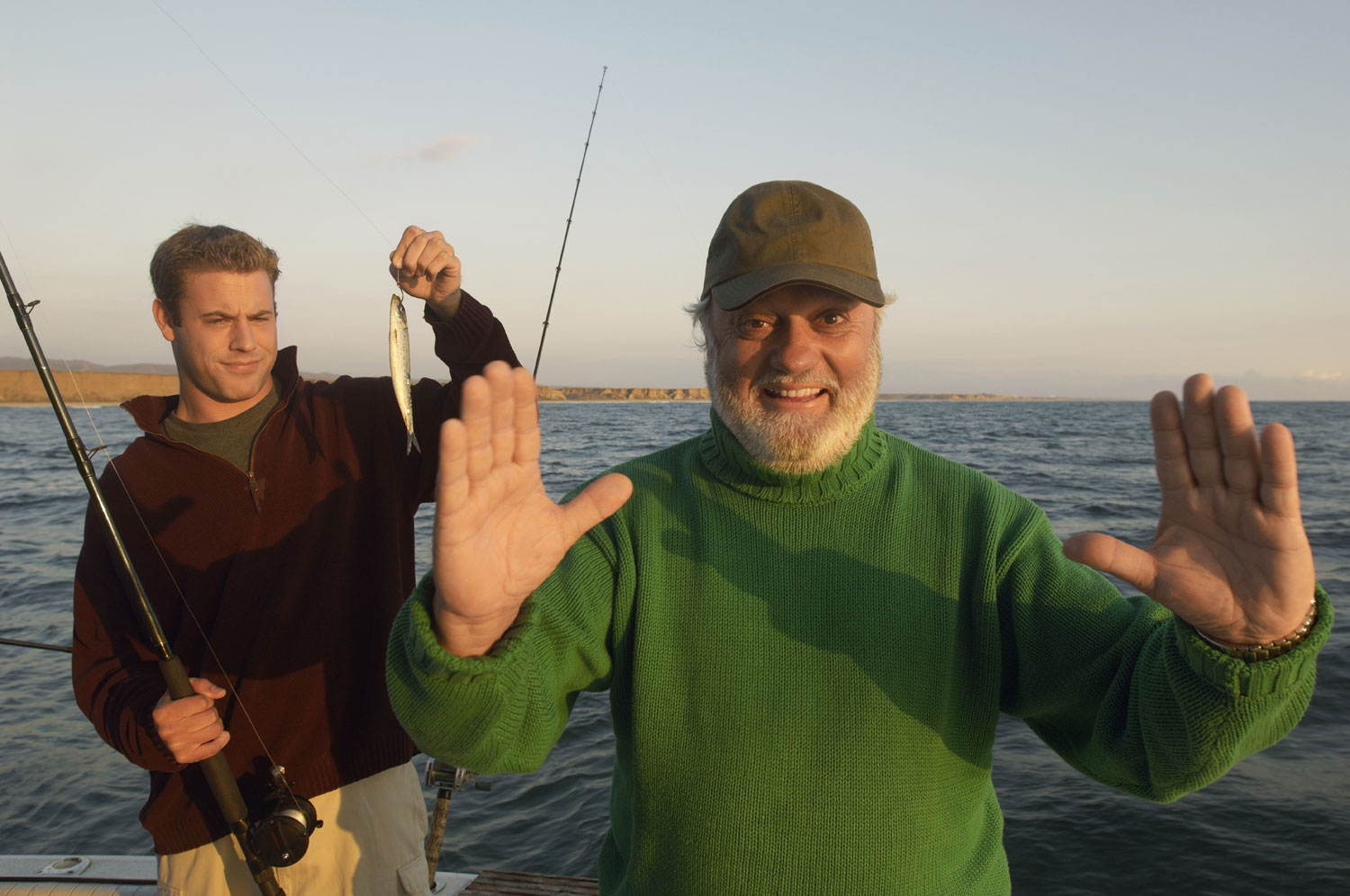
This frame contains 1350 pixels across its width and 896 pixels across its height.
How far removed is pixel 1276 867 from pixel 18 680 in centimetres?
1035

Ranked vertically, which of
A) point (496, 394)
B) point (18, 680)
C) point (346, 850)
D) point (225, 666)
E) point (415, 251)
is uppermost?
point (415, 251)


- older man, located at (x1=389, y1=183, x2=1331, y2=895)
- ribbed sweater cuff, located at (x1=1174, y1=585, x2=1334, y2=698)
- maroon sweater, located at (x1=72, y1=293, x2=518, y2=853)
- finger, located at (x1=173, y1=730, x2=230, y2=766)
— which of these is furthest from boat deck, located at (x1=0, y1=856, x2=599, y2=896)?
ribbed sweater cuff, located at (x1=1174, y1=585, x2=1334, y2=698)

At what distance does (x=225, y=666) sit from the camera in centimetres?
291

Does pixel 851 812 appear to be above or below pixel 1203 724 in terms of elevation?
below

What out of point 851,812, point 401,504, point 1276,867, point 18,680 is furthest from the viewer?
point 18,680

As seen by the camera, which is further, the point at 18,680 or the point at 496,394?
the point at 18,680

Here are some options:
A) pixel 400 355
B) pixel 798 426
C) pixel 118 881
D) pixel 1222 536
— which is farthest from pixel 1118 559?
pixel 118 881

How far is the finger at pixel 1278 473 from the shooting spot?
1.43m

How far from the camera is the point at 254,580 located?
2.89 meters

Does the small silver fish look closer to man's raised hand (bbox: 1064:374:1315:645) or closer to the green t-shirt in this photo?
the green t-shirt

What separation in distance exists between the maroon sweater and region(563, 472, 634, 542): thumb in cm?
146

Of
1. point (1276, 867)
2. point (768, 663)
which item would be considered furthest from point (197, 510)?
point (1276, 867)

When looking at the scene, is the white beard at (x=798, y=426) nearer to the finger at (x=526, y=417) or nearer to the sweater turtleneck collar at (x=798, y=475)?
the sweater turtleneck collar at (x=798, y=475)

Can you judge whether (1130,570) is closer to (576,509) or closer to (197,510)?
(576,509)
